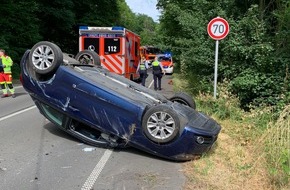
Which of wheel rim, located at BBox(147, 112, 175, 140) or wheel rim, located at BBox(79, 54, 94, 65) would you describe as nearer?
wheel rim, located at BBox(147, 112, 175, 140)

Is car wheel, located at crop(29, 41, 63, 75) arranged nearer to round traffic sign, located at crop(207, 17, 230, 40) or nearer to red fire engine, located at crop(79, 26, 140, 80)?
round traffic sign, located at crop(207, 17, 230, 40)

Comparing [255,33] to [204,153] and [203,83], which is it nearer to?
[203,83]

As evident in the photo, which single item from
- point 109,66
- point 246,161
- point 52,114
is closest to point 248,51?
point 246,161

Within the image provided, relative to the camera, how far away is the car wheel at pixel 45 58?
274 inches

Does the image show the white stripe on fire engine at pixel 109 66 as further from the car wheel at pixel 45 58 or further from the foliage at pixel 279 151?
the foliage at pixel 279 151

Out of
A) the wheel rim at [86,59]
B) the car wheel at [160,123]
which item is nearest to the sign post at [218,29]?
the wheel rim at [86,59]

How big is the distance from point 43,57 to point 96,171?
2.36 m

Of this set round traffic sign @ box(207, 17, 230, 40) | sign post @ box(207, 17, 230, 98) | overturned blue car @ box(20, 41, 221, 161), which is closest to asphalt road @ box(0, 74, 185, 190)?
overturned blue car @ box(20, 41, 221, 161)

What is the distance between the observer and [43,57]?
7102 millimetres

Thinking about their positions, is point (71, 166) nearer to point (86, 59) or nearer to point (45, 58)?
point (45, 58)

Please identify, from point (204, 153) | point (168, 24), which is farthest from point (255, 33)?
point (168, 24)

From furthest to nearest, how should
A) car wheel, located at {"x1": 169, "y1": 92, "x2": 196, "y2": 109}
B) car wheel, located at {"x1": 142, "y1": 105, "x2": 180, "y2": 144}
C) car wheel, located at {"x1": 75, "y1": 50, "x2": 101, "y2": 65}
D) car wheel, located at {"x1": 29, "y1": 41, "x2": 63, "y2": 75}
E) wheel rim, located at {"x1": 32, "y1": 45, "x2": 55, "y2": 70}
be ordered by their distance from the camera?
car wheel, located at {"x1": 75, "y1": 50, "x2": 101, "y2": 65}
car wheel, located at {"x1": 169, "y1": 92, "x2": 196, "y2": 109}
wheel rim, located at {"x1": 32, "y1": 45, "x2": 55, "y2": 70}
car wheel, located at {"x1": 29, "y1": 41, "x2": 63, "y2": 75}
car wheel, located at {"x1": 142, "y1": 105, "x2": 180, "y2": 144}

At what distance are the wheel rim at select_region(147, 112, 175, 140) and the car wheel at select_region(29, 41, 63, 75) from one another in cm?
195

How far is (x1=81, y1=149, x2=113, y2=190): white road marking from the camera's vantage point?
528 cm
